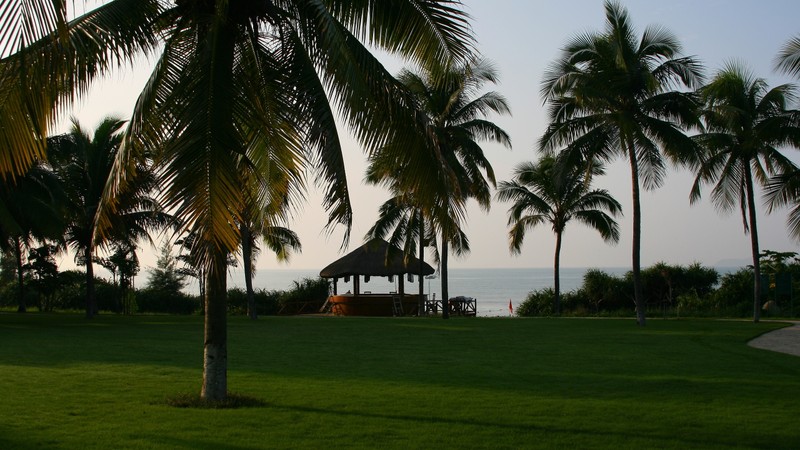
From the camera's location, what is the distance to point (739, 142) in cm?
2488

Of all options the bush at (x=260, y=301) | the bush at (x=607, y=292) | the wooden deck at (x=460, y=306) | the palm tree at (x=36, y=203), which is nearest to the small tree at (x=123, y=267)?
the bush at (x=260, y=301)

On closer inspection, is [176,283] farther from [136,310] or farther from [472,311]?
[472,311]

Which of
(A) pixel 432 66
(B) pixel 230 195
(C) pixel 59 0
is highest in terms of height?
(A) pixel 432 66

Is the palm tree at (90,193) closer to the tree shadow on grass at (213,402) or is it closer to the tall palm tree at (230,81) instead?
the tree shadow on grass at (213,402)

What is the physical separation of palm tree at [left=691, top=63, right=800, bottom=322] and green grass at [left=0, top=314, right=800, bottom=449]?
26.7 ft

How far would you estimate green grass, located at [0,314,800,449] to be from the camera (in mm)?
7855

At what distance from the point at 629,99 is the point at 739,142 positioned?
4.03 metres

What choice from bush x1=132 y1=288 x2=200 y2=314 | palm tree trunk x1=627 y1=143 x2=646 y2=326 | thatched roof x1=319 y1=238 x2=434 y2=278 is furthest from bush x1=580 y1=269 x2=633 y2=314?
bush x1=132 y1=288 x2=200 y2=314

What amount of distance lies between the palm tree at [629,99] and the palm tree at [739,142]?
4.30 feet

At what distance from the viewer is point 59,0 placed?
430cm

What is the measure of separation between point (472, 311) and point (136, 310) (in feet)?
50.4

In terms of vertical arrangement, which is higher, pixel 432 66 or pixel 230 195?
pixel 432 66

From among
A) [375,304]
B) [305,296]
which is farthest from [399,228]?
[305,296]

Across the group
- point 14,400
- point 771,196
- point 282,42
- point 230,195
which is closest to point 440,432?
point 230,195
